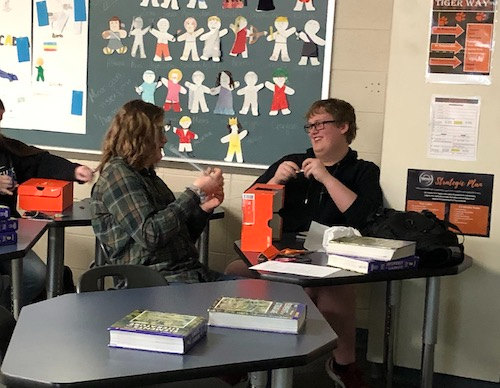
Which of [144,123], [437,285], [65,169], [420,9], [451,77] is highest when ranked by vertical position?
[420,9]

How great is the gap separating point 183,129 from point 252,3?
2.47 ft

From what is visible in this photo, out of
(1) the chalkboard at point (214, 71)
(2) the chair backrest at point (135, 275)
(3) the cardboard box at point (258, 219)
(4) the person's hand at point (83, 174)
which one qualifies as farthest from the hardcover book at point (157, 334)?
(1) the chalkboard at point (214, 71)

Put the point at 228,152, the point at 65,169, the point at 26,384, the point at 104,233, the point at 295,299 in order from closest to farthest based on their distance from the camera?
the point at 26,384 < the point at 295,299 < the point at 104,233 < the point at 65,169 < the point at 228,152

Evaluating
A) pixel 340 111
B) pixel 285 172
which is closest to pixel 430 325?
pixel 285 172

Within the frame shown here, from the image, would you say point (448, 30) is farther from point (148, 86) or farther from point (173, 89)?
point (148, 86)

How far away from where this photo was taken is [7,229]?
8.59 feet

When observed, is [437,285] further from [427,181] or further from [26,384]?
[26,384]

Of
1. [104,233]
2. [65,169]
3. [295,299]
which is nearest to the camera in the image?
[295,299]

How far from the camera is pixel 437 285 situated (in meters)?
2.75

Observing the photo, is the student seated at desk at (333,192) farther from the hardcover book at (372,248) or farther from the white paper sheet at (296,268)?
the white paper sheet at (296,268)

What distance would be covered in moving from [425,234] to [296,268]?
1.91ft

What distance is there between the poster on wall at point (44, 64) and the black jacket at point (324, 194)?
1395 mm

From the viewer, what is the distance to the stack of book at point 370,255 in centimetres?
246

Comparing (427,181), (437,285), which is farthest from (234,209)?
(437,285)
